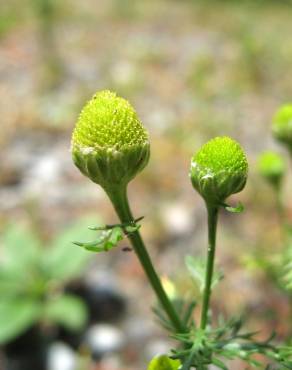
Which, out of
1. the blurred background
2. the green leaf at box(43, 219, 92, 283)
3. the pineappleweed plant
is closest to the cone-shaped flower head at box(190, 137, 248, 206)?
the pineappleweed plant

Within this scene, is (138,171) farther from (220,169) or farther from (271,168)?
(271,168)

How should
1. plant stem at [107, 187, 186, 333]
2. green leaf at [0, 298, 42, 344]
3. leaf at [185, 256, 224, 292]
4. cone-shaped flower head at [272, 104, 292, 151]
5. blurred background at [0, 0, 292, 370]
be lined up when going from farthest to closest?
blurred background at [0, 0, 292, 370] < green leaf at [0, 298, 42, 344] < cone-shaped flower head at [272, 104, 292, 151] < leaf at [185, 256, 224, 292] < plant stem at [107, 187, 186, 333]

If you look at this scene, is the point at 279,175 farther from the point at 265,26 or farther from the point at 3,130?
the point at 265,26

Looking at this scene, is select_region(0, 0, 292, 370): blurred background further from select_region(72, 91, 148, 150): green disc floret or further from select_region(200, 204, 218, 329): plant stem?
select_region(72, 91, 148, 150): green disc floret

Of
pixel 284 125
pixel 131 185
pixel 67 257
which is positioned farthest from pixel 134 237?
pixel 131 185

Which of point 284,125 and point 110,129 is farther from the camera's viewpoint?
point 284,125

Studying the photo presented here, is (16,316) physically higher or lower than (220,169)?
higher

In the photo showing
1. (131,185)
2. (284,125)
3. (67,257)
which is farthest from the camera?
(131,185)
